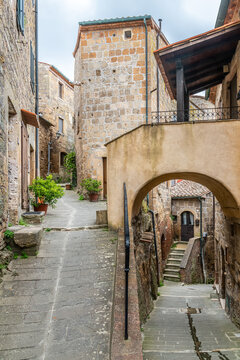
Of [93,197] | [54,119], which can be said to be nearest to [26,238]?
[93,197]

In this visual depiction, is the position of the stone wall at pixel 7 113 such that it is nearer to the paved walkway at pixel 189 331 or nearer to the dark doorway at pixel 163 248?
the paved walkway at pixel 189 331

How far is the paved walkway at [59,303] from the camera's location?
304cm

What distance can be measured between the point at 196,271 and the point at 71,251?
44.2ft

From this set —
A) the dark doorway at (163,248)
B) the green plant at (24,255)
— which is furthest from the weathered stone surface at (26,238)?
the dark doorway at (163,248)

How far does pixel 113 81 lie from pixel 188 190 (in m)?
10.2

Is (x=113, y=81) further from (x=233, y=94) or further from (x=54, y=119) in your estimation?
(x=54, y=119)

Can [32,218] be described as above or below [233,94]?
below

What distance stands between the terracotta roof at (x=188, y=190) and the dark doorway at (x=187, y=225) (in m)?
1.35

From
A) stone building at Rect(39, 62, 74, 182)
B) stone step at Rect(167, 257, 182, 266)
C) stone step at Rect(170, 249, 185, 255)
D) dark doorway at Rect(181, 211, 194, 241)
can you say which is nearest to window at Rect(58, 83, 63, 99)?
stone building at Rect(39, 62, 74, 182)

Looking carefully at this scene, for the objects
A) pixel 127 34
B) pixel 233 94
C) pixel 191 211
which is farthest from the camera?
pixel 191 211

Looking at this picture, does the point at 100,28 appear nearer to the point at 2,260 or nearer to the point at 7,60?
the point at 7,60

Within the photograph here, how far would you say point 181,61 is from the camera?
7949mm

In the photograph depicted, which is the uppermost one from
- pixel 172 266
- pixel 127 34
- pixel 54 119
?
pixel 127 34

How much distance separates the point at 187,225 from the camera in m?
20.6
